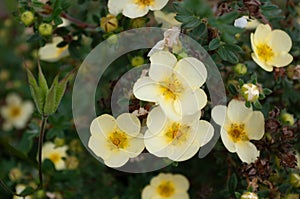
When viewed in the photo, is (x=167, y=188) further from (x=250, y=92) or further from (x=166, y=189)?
(x=250, y=92)

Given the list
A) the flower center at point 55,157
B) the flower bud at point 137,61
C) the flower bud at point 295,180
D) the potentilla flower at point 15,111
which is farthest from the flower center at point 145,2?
the potentilla flower at point 15,111

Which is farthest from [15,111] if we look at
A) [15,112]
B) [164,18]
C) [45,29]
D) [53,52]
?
[164,18]

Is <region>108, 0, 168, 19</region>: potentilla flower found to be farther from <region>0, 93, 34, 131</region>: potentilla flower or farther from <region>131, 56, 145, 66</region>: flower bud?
<region>0, 93, 34, 131</region>: potentilla flower

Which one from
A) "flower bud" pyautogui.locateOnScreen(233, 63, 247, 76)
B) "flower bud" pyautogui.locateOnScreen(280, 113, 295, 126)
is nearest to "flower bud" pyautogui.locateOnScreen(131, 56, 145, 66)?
"flower bud" pyautogui.locateOnScreen(233, 63, 247, 76)

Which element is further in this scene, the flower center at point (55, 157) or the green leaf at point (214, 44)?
the flower center at point (55, 157)

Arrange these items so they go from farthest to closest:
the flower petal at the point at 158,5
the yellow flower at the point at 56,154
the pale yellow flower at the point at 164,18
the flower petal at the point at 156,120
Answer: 1. the yellow flower at the point at 56,154
2. the pale yellow flower at the point at 164,18
3. the flower petal at the point at 158,5
4. the flower petal at the point at 156,120

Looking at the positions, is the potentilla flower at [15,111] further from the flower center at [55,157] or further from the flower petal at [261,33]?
the flower petal at [261,33]

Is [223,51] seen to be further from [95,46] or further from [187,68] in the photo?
[95,46]
